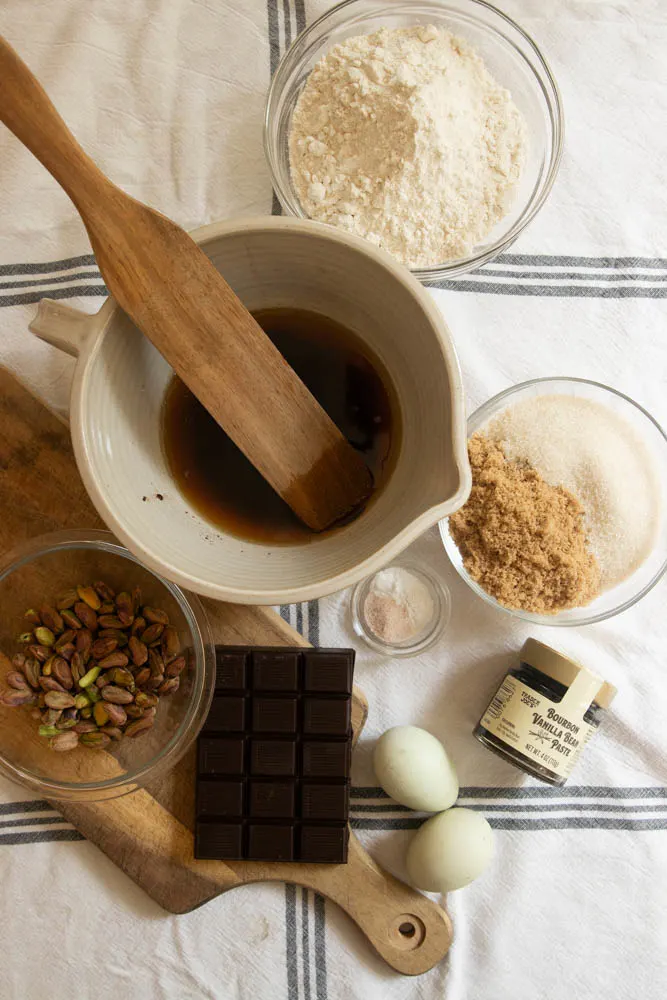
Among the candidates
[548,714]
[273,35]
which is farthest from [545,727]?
[273,35]

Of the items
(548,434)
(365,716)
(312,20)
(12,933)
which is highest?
(312,20)

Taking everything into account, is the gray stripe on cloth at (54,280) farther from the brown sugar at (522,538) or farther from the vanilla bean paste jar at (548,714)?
the vanilla bean paste jar at (548,714)

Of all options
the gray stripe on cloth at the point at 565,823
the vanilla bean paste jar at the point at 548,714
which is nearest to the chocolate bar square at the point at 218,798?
the gray stripe on cloth at the point at 565,823

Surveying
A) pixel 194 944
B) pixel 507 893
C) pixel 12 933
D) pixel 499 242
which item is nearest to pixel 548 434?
pixel 499 242

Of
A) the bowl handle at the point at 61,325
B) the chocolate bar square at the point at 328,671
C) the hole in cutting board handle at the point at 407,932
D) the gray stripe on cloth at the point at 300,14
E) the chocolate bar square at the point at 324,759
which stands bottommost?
the hole in cutting board handle at the point at 407,932

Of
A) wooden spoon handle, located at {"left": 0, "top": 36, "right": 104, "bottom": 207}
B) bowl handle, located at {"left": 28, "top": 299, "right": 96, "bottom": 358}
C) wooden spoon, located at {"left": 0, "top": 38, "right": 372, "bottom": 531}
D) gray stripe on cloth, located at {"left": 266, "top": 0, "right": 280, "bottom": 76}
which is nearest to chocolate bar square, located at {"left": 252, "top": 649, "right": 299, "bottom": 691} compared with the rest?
wooden spoon, located at {"left": 0, "top": 38, "right": 372, "bottom": 531}

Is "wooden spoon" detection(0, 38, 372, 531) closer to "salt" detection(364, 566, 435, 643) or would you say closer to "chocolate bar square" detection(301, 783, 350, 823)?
"salt" detection(364, 566, 435, 643)

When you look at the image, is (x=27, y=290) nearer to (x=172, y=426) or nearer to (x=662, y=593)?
(x=172, y=426)

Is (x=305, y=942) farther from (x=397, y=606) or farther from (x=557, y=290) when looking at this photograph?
(x=557, y=290)
